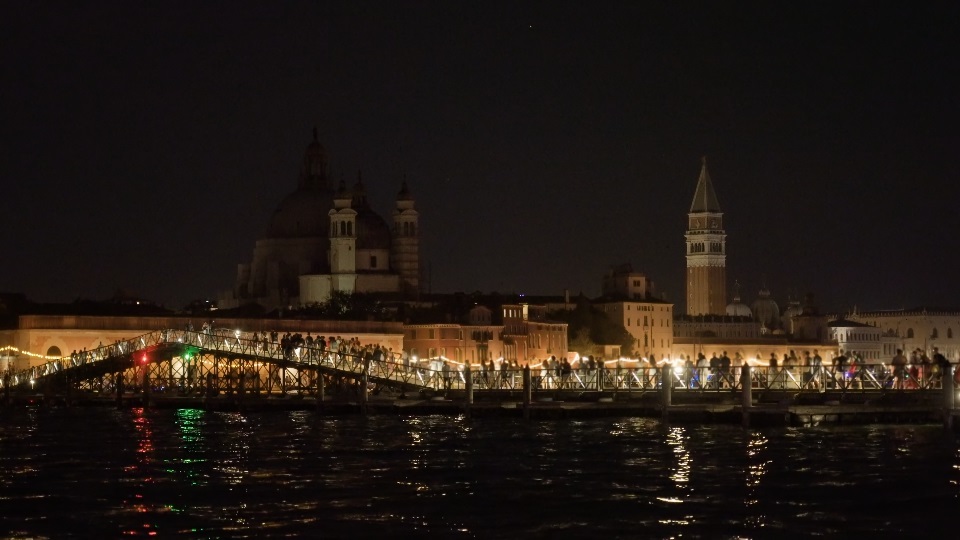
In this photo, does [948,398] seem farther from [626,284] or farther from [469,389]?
[626,284]

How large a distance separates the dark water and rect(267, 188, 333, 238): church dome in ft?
326

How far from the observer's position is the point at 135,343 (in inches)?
2889

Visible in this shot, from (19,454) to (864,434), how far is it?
20.3 metres

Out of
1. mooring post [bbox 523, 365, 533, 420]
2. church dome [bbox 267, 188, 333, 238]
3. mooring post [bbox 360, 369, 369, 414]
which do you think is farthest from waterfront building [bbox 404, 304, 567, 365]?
mooring post [bbox 523, 365, 533, 420]

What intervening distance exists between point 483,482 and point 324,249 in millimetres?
115083

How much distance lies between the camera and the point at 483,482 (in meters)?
38.9

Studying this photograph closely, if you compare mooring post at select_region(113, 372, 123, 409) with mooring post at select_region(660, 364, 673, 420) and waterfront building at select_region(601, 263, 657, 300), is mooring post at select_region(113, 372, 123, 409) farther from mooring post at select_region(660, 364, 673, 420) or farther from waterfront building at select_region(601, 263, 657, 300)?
waterfront building at select_region(601, 263, 657, 300)

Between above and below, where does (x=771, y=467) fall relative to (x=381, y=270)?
below

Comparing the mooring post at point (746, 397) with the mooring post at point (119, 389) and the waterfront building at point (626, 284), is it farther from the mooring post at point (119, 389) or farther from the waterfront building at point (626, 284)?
the waterfront building at point (626, 284)

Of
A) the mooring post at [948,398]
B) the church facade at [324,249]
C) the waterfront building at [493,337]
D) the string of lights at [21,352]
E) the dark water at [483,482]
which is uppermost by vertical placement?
the church facade at [324,249]

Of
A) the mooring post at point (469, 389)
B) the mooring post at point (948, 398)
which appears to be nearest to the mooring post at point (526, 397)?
the mooring post at point (469, 389)

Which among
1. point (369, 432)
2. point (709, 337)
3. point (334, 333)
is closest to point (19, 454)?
point (369, 432)

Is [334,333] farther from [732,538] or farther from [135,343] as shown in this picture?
[732,538]

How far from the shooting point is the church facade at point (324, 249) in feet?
486
